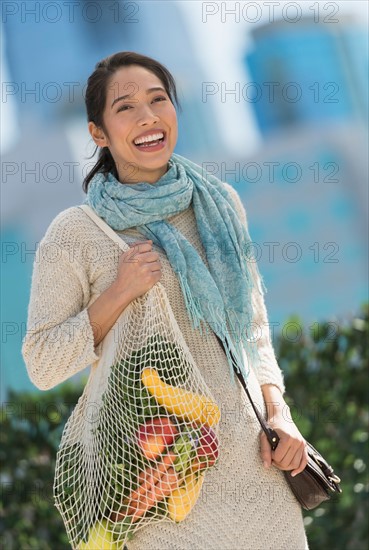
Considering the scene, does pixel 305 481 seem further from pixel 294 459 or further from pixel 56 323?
pixel 56 323

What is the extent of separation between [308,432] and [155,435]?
95.5 inches

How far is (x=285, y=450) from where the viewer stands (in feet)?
7.87

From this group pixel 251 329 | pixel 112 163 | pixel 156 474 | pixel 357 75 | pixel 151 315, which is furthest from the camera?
pixel 357 75

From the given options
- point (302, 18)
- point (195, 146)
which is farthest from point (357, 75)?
point (195, 146)

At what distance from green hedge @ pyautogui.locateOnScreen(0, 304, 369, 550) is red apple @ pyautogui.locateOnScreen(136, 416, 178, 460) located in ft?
7.63

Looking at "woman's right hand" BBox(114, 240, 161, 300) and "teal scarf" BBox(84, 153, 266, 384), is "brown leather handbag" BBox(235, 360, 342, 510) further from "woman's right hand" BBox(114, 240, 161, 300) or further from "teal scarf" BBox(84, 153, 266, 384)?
"woman's right hand" BBox(114, 240, 161, 300)

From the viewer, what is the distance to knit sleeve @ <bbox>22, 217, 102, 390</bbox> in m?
2.38

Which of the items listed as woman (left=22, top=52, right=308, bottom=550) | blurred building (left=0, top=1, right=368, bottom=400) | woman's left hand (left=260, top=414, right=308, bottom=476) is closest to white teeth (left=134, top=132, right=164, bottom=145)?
woman (left=22, top=52, right=308, bottom=550)

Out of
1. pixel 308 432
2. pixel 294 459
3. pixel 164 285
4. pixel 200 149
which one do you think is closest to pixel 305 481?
pixel 294 459

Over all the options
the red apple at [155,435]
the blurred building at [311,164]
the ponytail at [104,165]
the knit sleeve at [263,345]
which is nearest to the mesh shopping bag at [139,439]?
the red apple at [155,435]

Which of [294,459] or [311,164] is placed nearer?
[294,459]

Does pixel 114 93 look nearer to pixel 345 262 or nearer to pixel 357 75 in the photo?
pixel 345 262

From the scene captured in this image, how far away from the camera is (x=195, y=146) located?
48.7 ft

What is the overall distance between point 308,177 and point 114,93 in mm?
12871
